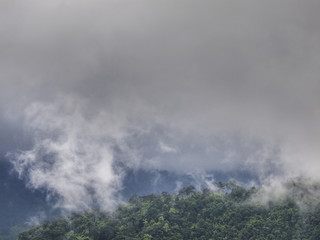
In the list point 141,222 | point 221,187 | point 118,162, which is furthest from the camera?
point 118,162

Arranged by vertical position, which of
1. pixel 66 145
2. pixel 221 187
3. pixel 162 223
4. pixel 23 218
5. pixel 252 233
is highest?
pixel 66 145

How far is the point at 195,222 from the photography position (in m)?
71.2

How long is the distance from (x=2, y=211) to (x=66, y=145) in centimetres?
5032

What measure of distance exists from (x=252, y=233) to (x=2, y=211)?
11061 cm

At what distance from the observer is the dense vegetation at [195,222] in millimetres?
62966

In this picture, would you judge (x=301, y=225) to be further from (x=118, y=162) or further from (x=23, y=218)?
(x=118, y=162)

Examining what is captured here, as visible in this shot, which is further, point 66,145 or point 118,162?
point 118,162

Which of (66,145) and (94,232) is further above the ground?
(66,145)

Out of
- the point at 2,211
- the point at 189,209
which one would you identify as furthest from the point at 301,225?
the point at 2,211

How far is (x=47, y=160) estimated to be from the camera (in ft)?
521

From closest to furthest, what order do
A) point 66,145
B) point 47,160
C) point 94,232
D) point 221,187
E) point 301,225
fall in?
1. point 301,225
2. point 94,232
3. point 221,187
4. point 47,160
5. point 66,145

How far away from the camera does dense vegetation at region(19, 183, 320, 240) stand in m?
63.0

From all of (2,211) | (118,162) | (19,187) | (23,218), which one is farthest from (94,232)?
(118,162)

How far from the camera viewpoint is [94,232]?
66.2m
